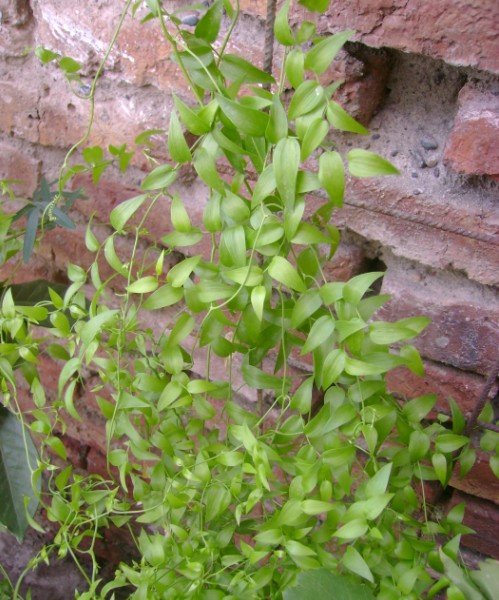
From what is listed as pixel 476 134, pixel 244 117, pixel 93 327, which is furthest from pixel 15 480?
pixel 476 134

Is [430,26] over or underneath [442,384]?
over

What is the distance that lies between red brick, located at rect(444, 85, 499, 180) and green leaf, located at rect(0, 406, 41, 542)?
0.55 metres

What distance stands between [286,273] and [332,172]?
83 mm

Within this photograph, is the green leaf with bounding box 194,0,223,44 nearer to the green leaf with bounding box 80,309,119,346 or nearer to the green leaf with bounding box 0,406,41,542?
the green leaf with bounding box 80,309,119,346

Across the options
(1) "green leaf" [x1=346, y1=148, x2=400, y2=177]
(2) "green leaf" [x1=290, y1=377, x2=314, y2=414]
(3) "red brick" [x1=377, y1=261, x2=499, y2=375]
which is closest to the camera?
(1) "green leaf" [x1=346, y1=148, x2=400, y2=177]

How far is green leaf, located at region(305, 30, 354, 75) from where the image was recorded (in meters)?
0.52

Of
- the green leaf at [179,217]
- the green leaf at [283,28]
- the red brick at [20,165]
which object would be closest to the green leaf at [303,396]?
the green leaf at [179,217]

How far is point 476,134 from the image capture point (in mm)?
671

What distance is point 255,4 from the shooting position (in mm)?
746

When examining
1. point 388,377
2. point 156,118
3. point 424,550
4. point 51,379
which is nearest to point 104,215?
point 156,118

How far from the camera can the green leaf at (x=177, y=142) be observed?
0.56 meters

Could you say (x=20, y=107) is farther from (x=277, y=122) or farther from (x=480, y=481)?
(x=480, y=481)

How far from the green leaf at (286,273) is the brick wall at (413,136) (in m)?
0.16

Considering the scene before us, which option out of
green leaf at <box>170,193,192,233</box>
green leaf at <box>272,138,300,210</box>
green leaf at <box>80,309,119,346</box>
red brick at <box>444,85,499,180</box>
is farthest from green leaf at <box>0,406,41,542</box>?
red brick at <box>444,85,499,180</box>
